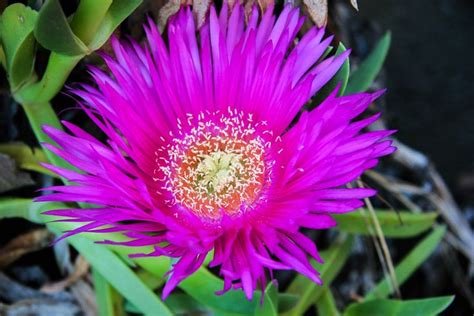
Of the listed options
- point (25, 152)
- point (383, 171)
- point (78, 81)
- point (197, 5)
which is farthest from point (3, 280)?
point (383, 171)

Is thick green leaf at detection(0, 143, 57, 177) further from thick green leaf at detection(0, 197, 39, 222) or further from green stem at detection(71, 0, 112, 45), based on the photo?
green stem at detection(71, 0, 112, 45)

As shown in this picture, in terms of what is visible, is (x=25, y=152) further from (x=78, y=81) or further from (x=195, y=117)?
(x=195, y=117)

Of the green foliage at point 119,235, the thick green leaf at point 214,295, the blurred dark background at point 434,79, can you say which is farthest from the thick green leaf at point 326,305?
the blurred dark background at point 434,79

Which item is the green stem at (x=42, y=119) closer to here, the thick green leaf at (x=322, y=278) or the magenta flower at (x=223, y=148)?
the magenta flower at (x=223, y=148)

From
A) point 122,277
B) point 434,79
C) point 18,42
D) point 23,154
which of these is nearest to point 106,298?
point 122,277

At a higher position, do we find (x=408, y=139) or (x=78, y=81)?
(x=78, y=81)

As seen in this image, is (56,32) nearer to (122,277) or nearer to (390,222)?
(122,277)

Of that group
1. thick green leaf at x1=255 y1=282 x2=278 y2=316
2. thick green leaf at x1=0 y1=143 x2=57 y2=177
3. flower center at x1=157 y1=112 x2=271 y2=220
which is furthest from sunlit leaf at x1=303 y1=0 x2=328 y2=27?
thick green leaf at x1=0 y1=143 x2=57 y2=177
